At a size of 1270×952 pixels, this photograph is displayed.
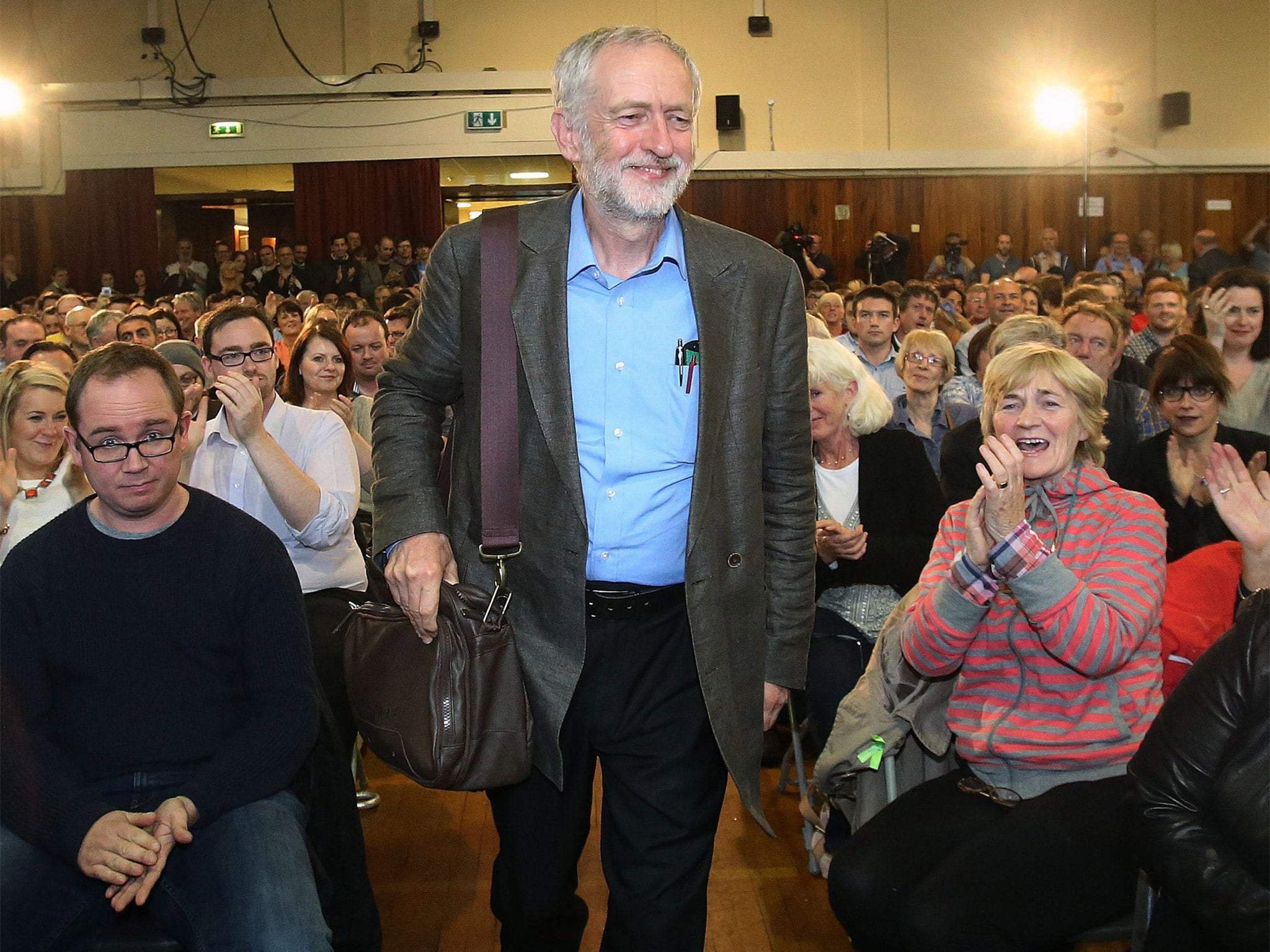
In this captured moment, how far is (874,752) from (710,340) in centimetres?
105

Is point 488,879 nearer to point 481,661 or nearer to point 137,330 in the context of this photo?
point 481,661

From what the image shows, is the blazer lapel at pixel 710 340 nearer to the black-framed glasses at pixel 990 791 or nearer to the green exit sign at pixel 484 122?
the black-framed glasses at pixel 990 791

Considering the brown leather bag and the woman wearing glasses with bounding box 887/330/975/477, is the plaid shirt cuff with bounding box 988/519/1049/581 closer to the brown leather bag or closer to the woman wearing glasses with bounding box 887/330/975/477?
the brown leather bag

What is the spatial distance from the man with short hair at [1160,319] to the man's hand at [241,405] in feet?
15.5

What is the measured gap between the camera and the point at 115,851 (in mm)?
1967

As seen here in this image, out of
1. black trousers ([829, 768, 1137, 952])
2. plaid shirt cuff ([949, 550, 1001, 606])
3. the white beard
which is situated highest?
the white beard

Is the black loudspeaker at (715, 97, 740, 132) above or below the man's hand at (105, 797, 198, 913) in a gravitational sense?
above

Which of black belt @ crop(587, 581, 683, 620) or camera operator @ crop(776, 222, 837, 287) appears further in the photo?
camera operator @ crop(776, 222, 837, 287)

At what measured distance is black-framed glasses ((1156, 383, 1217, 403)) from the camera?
335cm

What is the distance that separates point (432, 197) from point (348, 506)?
11904mm

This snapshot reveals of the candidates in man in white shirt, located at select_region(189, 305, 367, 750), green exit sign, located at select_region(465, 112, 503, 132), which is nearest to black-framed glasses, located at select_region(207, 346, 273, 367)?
man in white shirt, located at select_region(189, 305, 367, 750)

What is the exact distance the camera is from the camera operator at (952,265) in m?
14.0

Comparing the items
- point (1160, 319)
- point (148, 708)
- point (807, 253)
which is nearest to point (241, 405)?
point (148, 708)

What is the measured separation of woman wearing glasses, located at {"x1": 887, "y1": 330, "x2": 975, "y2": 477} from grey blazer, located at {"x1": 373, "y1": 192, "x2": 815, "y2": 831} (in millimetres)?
2755
